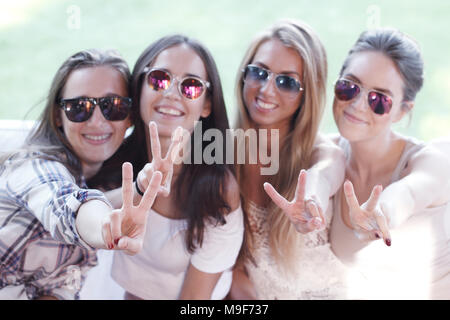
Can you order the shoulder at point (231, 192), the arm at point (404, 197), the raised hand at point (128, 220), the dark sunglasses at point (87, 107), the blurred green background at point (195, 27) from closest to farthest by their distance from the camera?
the raised hand at point (128, 220)
the arm at point (404, 197)
the dark sunglasses at point (87, 107)
the shoulder at point (231, 192)
the blurred green background at point (195, 27)

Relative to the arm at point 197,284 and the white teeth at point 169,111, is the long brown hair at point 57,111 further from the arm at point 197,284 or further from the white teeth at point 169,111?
the arm at point 197,284

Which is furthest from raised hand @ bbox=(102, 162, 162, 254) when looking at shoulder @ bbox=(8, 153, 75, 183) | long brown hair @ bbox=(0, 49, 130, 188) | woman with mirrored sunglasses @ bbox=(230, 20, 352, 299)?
woman with mirrored sunglasses @ bbox=(230, 20, 352, 299)

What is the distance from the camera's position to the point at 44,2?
4.26 feet

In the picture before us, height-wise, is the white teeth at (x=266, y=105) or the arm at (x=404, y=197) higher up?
the white teeth at (x=266, y=105)

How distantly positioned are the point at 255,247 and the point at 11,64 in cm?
99

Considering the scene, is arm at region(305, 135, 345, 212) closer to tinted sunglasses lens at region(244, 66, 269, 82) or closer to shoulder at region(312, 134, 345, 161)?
shoulder at region(312, 134, 345, 161)

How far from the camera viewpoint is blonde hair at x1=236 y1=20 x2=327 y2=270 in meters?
1.12

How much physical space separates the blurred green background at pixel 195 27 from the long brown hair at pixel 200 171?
0.32 feet

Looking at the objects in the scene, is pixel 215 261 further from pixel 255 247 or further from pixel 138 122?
pixel 138 122

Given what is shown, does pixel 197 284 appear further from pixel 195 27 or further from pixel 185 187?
pixel 195 27

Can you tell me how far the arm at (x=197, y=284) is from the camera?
1.13m

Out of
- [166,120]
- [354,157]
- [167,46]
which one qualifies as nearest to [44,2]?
[167,46]

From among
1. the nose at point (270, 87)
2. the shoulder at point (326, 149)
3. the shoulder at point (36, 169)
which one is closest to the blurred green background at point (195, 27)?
the shoulder at point (326, 149)

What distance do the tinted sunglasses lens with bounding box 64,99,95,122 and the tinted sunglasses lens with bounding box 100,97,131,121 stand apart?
30 millimetres
